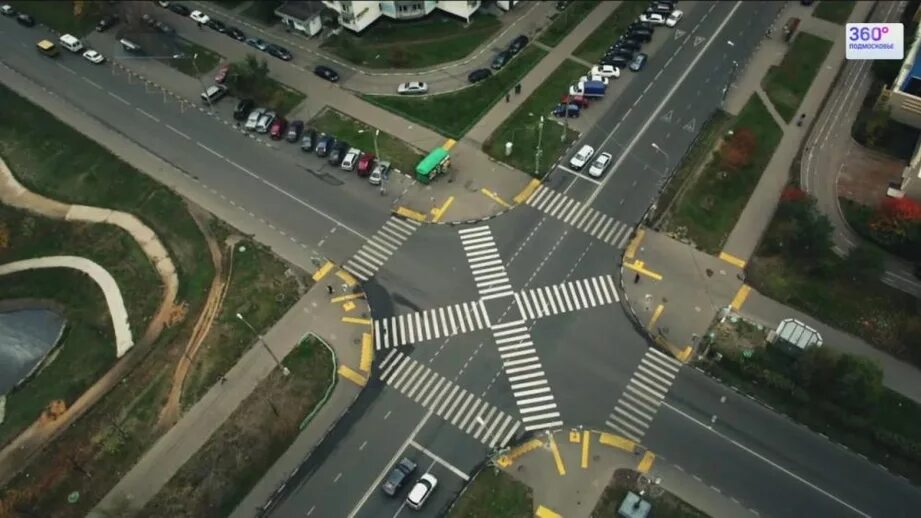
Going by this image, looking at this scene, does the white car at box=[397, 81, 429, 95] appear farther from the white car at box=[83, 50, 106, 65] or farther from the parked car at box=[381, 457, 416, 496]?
the parked car at box=[381, 457, 416, 496]

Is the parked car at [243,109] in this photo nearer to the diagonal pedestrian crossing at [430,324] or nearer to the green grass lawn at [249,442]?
the green grass lawn at [249,442]

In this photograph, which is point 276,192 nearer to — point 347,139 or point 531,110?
point 347,139

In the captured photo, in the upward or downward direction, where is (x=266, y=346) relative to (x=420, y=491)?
upward

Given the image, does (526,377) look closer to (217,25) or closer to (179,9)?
(217,25)

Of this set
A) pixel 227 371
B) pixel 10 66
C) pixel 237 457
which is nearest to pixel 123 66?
pixel 10 66

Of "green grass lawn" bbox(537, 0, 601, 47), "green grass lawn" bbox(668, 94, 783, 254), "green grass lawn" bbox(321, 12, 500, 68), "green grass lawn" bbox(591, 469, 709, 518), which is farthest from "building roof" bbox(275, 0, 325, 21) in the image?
"green grass lawn" bbox(591, 469, 709, 518)

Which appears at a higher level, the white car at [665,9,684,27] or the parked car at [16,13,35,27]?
the white car at [665,9,684,27]

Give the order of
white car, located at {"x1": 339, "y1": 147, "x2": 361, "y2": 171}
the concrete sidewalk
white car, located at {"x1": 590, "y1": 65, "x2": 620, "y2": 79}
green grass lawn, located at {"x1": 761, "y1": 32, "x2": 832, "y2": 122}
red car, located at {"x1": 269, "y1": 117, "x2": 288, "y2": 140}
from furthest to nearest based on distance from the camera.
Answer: white car, located at {"x1": 590, "y1": 65, "x2": 620, "y2": 79} < green grass lawn, located at {"x1": 761, "y1": 32, "x2": 832, "y2": 122} < red car, located at {"x1": 269, "y1": 117, "x2": 288, "y2": 140} < white car, located at {"x1": 339, "y1": 147, "x2": 361, "y2": 171} < the concrete sidewalk

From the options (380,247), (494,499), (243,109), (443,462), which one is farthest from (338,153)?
(494,499)
